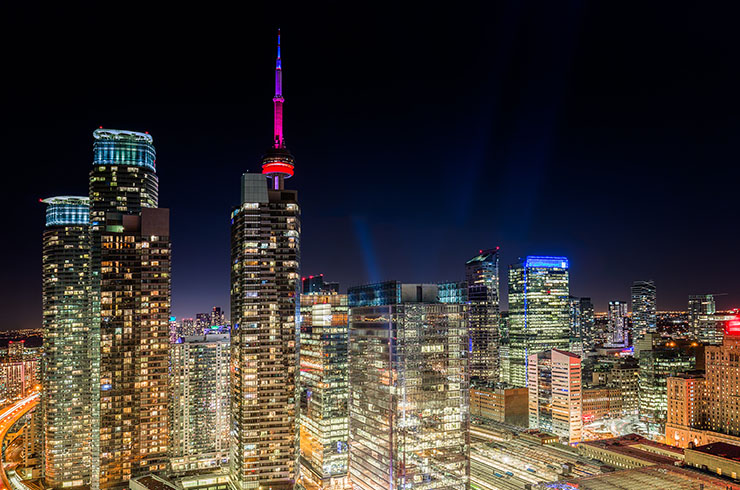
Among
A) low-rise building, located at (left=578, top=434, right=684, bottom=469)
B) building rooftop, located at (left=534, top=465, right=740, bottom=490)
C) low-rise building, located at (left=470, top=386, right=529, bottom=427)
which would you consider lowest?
low-rise building, located at (left=470, top=386, right=529, bottom=427)

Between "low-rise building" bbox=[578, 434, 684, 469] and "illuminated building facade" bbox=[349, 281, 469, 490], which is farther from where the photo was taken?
"low-rise building" bbox=[578, 434, 684, 469]

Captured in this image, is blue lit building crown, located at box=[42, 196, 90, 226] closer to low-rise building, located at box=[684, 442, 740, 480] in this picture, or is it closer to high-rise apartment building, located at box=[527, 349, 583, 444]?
high-rise apartment building, located at box=[527, 349, 583, 444]

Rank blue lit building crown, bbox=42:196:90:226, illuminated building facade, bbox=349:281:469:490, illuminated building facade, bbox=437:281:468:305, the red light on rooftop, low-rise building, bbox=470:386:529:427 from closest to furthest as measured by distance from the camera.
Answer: illuminated building facade, bbox=349:281:469:490 < illuminated building facade, bbox=437:281:468:305 < the red light on rooftop < blue lit building crown, bbox=42:196:90:226 < low-rise building, bbox=470:386:529:427

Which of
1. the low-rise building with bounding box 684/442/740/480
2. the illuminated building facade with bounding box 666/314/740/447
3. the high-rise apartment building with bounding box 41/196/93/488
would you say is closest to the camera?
the low-rise building with bounding box 684/442/740/480

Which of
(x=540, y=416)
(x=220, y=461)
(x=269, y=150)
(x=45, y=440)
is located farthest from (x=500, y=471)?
(x=45, y=440)

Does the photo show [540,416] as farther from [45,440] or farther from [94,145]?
[94,145]

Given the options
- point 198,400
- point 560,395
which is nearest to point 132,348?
point 198,400

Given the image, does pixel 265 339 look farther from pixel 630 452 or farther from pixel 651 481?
pixel 630 452

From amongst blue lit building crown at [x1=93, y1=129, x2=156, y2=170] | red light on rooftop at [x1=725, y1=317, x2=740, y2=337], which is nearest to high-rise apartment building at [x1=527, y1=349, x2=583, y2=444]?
red light on rooftop at [x1=725, y1=317, x2=740, y2=337]
